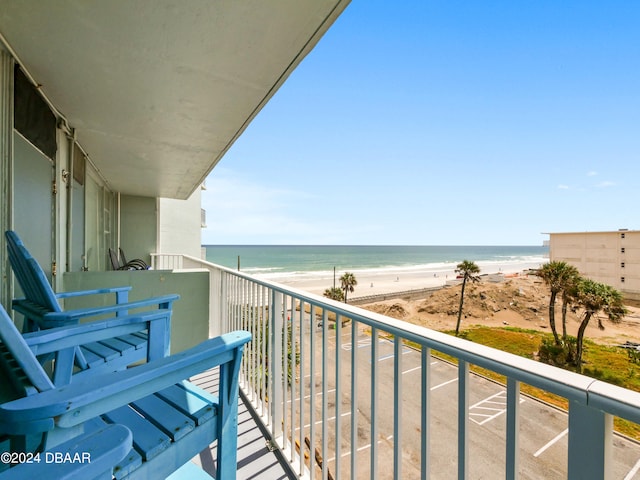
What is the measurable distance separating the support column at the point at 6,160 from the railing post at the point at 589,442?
8.18 feet

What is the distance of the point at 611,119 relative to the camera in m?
20.6

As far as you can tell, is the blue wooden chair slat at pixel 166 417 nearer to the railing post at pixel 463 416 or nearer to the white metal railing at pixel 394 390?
the white metal railing at pixel 394 390

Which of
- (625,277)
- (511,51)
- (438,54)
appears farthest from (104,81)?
(625,277)

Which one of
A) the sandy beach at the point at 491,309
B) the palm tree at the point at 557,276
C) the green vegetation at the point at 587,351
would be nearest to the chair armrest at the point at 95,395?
the green vegetation at the point at 587,351

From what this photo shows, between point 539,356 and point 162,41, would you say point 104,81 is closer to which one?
point 162,41

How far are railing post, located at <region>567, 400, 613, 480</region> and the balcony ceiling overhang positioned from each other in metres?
1.66

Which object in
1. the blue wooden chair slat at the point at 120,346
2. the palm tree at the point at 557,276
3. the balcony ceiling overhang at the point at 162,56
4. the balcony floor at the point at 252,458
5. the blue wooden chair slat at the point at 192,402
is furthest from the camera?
the palm tree at the point at 557,276

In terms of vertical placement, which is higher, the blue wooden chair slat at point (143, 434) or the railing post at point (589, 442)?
the railing post at point (589, 442)

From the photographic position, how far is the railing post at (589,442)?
0.52 metres

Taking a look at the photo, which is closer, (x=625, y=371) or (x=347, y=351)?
(x=347, y=351)

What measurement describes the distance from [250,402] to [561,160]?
43293 millimetres

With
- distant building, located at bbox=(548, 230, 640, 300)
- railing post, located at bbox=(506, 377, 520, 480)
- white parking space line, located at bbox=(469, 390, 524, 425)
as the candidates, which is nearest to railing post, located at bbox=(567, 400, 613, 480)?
railing post, located at bbox=(506, 377, 520, 480)

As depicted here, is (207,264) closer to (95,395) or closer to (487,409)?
(95,395)

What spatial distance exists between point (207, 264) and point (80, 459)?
121 inches
